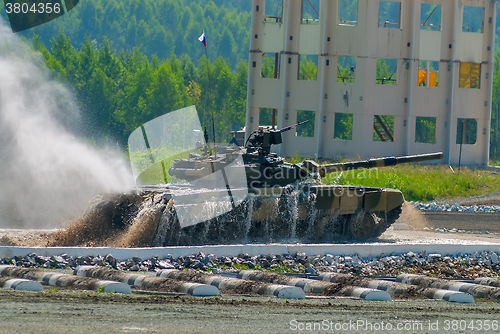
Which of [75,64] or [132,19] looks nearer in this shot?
[75,64]

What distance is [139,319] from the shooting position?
308 inches

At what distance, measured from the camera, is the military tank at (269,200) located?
15664mm

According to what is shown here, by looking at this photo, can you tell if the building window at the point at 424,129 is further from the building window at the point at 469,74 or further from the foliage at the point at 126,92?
the building window at the point at 469,74

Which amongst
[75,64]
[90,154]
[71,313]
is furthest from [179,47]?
[71,313]

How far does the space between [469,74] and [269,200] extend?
22.6 metres

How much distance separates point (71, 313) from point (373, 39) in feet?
94.1

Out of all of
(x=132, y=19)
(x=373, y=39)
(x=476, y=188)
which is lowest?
(x=476, y=188)

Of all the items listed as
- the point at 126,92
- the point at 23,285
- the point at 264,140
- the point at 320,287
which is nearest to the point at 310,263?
the point at 320,287

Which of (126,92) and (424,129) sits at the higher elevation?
(126,92)

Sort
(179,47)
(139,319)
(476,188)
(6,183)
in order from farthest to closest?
(179,47) → (476,188) → (6,183) → (139,319)

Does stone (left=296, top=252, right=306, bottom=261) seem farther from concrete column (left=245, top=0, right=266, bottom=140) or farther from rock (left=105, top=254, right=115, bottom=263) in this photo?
concrete column (left=245, top=0, right=266, bottom=140)

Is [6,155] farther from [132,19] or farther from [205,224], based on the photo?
[132,19]

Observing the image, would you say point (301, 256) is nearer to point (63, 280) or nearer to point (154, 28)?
point (63, 280)

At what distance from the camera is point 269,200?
16.2 meters
